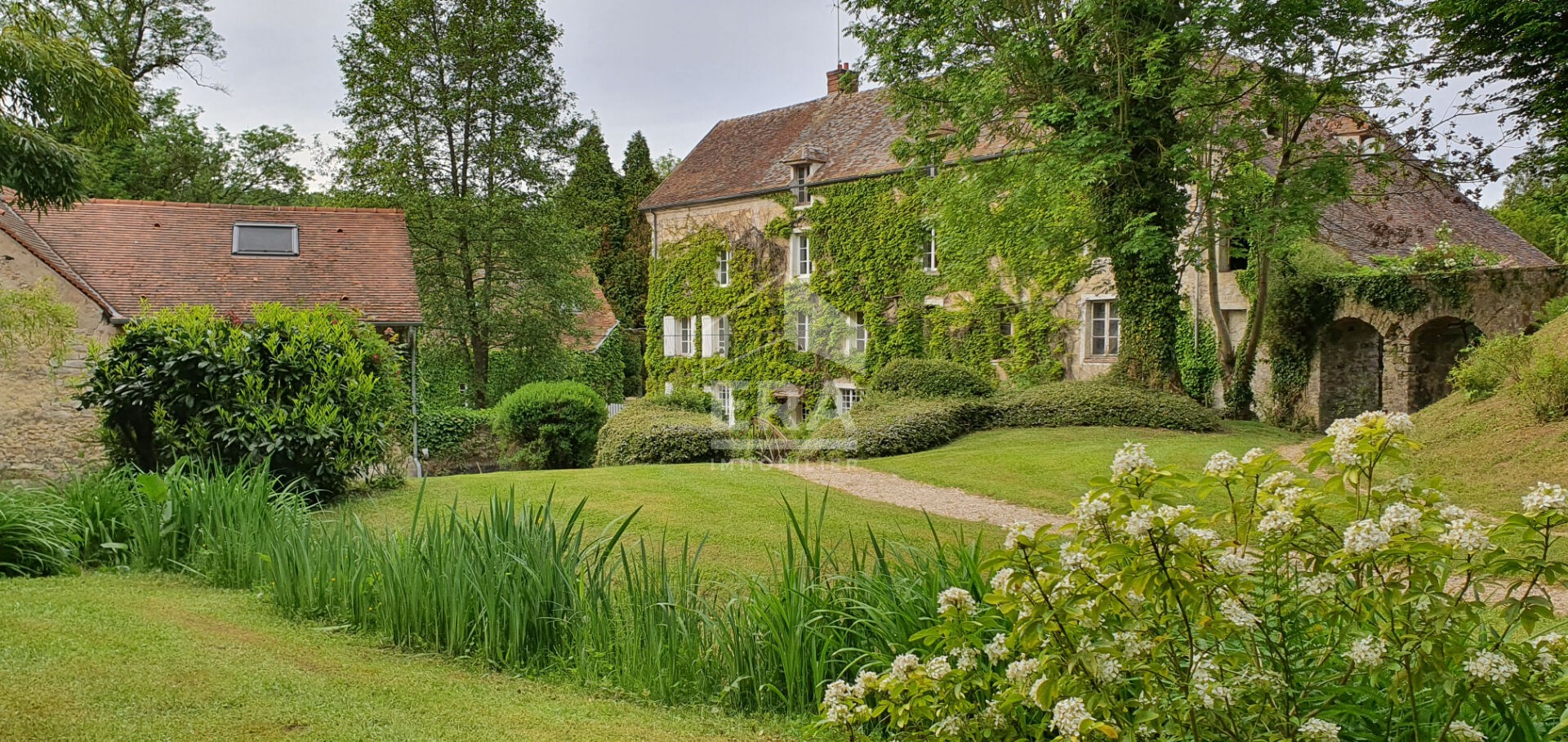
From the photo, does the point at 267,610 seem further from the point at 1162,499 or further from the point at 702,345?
the point at 702,345

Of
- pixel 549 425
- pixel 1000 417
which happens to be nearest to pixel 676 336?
pixel 549 425

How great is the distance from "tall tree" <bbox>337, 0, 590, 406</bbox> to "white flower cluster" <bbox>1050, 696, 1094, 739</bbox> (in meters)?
21.3

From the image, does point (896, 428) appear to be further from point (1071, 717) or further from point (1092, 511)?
point (1071, 717)

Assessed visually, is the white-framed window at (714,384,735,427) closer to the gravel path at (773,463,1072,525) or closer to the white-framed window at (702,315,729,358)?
the white-framed window at (702,315,729,358)

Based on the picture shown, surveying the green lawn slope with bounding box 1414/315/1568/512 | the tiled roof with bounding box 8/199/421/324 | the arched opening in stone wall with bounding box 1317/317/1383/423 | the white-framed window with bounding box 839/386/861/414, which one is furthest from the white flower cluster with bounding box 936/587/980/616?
the white-framed window with bounding box 839/386/861/414

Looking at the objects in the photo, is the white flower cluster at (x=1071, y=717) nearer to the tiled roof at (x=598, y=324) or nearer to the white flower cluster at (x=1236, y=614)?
the white flower cluster at (x=1236, y=614)

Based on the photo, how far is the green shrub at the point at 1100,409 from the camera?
1575cm

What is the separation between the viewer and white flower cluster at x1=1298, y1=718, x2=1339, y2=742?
92.0 inches

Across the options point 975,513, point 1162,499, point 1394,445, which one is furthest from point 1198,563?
point 975,513

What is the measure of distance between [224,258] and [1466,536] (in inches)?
752

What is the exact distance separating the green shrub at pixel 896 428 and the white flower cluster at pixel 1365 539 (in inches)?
492

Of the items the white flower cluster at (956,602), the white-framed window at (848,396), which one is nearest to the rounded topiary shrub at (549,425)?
the white-framed window at (848,396)

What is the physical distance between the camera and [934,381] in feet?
61.4

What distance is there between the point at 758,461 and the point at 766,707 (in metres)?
10.3
